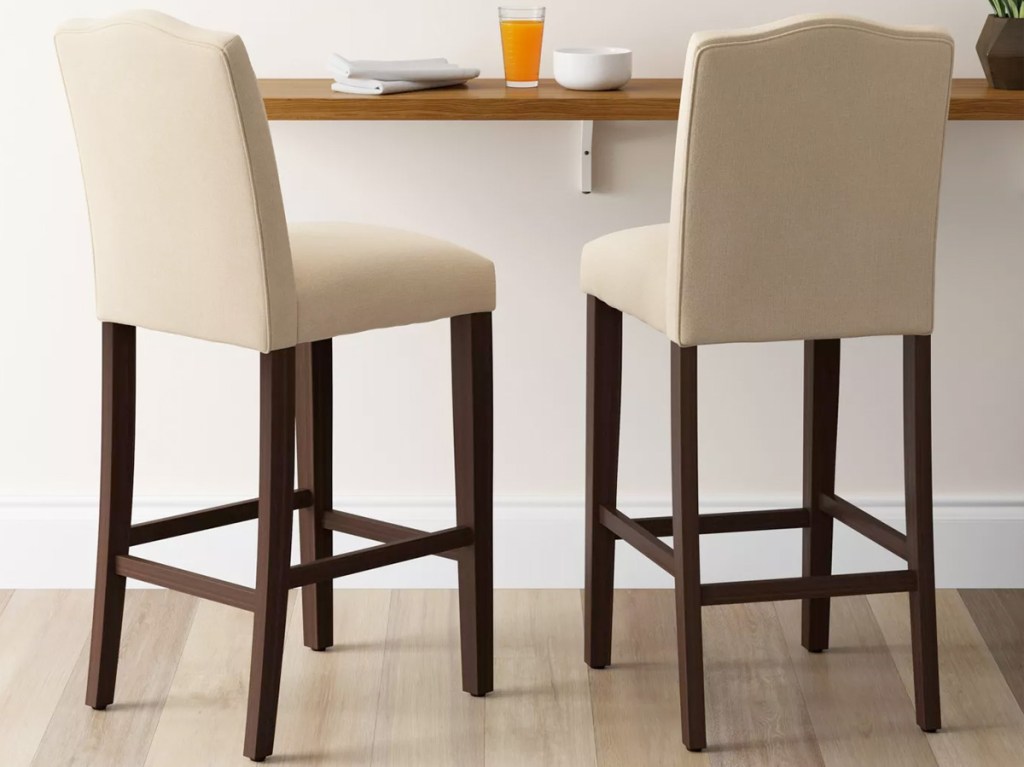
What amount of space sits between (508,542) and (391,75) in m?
0.99

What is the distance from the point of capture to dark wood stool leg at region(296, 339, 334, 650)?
7.94 feet

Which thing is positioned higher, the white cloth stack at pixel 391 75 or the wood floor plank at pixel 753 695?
the white cloth stack at pixel 391 75

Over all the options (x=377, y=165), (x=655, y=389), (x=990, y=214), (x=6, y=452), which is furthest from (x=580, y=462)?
(x=6, y=452)

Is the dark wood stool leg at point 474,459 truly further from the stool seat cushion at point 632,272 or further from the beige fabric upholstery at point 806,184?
the beige fabric upholstery at point 806,184

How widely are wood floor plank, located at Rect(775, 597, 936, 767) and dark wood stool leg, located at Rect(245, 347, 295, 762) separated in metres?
0.86

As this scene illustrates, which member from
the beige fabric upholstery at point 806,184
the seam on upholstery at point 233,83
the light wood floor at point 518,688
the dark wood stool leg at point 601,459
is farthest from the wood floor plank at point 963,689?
the seam on upholstery at point 233,83

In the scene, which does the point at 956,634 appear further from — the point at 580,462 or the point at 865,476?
the point at 580,462

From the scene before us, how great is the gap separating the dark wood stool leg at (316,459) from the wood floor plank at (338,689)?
67mm

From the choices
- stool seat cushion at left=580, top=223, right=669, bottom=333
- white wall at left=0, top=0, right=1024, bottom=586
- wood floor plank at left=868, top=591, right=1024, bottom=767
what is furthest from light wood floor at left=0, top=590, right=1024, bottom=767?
stool seat cushion at left=580, top=223, right=669, bottom=333

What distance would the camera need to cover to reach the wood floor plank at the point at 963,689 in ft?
7.26

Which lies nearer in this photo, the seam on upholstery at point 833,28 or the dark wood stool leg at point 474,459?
the seam on upholstery at point 833,28

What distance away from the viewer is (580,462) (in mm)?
2854

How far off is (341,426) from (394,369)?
16 cm

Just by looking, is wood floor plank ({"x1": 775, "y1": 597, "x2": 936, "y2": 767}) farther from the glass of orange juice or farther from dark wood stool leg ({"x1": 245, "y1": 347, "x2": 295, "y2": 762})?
the glass of orange juice
